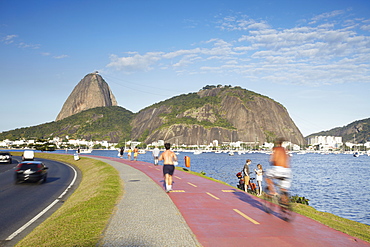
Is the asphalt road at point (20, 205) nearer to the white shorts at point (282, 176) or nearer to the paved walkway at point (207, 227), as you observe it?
the paved walkway at point (207, 227)

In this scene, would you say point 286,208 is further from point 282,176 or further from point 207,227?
point 207,227

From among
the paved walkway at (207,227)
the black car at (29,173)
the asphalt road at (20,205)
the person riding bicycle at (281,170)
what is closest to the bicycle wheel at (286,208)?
the person riding bicycle at (281,170)

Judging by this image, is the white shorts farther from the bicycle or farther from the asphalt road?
the asphalt road

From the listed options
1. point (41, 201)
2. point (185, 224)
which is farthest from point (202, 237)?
point (41, 201)

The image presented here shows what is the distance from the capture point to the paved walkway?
7781 mm

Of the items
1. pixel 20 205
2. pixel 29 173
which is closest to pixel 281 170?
pixel 20 205

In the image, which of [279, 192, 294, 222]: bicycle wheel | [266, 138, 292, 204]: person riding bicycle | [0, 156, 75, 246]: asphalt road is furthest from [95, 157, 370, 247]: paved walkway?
[0, 156, 75, 246]: asphalt road

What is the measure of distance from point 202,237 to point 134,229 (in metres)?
1.75

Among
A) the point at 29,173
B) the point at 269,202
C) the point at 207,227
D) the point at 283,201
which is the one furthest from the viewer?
the point at 29,173

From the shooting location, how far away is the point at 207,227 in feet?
30.2

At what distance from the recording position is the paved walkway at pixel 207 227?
306 inches

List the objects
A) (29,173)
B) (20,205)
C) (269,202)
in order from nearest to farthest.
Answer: (269,202) < (20,205) < (29,173)

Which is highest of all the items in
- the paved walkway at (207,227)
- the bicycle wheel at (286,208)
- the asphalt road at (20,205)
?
the bicycle wheel at (286,208)

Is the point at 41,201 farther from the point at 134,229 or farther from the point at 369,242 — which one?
the point at 369,242
